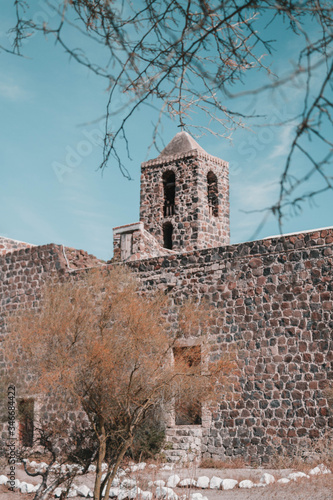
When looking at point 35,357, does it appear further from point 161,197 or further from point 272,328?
point 161,197

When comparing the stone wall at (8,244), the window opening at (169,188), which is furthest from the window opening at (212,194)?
the stone wall at (8,244)

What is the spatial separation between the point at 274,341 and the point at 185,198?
37.4 feet

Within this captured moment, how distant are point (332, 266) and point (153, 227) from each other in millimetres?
12436

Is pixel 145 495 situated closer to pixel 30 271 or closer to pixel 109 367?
pixel 109 367

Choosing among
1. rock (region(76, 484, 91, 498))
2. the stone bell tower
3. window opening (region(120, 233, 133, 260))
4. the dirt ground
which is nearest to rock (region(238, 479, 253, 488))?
the dirt ground

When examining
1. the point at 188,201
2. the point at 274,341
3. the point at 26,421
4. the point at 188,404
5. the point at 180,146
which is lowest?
the point at 26,421

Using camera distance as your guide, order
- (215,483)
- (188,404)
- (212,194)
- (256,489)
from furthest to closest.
Answer: (212,194) → (188,404) → (215,483) → (256,489)

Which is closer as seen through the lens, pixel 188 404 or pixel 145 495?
pixel 145 495

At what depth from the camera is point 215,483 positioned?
338 inches

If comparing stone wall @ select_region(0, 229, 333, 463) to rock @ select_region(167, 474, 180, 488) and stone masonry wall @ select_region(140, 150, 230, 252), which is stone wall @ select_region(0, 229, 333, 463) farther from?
stone masonry wall @ select_region(140, 150, 230, 252)

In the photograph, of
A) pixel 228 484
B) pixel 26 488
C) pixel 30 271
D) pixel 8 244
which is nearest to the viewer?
pixel 228 484

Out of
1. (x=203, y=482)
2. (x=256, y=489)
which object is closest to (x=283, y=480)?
(x=256, y=489)

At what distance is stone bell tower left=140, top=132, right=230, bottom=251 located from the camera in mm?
21250

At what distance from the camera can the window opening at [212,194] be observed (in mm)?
21906
